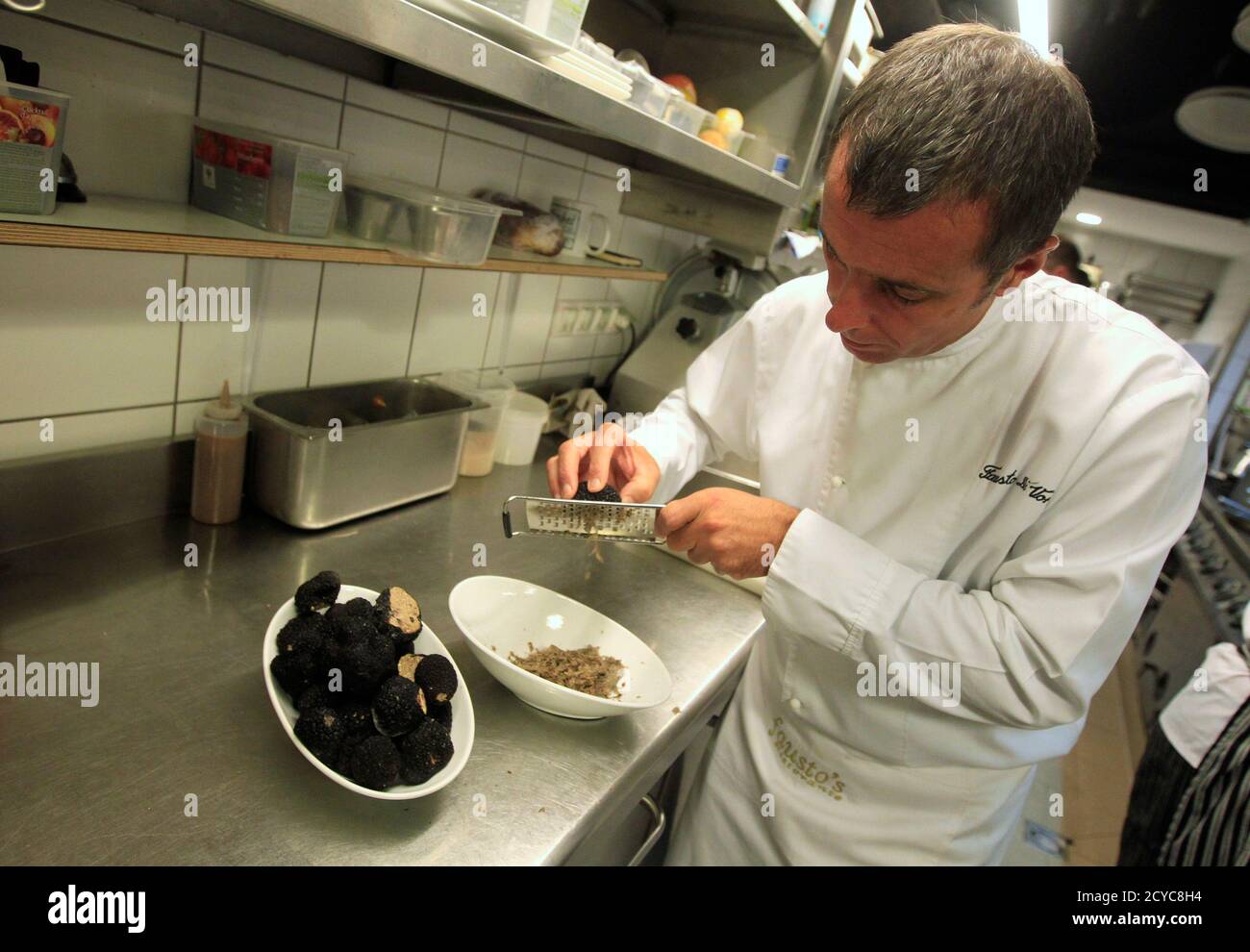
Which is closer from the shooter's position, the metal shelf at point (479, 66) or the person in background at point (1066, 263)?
the metal shelf at point (479, 66)

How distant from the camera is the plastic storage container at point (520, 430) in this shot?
168 centimetres

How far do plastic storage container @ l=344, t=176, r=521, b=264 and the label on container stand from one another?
42cm

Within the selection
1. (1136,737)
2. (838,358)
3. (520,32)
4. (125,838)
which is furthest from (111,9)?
(1136,737)

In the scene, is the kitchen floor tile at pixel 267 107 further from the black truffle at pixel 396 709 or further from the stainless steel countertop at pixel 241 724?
the black truffle at pixel 396 709

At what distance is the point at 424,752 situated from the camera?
2.48 feet

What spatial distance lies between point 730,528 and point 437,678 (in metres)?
0.40

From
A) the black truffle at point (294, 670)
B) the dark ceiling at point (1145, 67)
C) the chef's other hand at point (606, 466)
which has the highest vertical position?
the dark ceiling at point (1145, 67)

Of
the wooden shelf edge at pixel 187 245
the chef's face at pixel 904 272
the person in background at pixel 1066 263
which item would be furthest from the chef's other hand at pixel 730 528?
the person in background at pixel 1066 263

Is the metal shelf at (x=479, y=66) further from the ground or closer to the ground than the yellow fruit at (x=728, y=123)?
closer to the ground

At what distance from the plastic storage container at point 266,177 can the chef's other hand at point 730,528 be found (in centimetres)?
62

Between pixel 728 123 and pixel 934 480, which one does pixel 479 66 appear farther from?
Answer: pixel 728 123

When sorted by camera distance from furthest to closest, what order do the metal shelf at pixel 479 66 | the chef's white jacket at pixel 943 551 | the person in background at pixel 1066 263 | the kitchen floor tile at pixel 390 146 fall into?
the person in background at pixel 1066 263
the kitchen floor tile at pixel 390 146
the chef's white jacket at pixel 943 551
the metal shelf at pixel 479 66

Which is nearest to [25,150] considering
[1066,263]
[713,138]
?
[713,138]

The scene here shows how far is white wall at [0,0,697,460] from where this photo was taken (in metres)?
0.90
